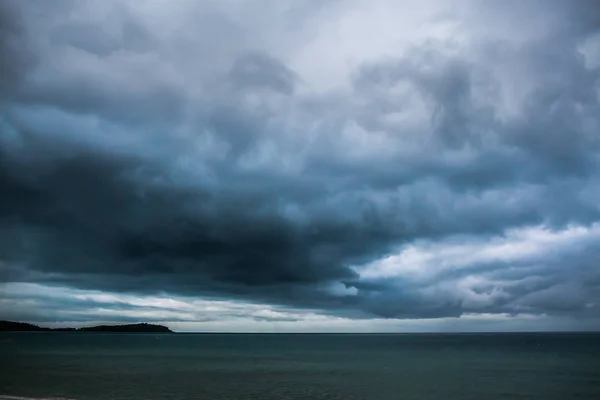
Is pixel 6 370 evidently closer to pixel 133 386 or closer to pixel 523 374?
pixel 133 386

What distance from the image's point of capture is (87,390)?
71.6m

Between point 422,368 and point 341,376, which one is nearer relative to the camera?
point 341,376

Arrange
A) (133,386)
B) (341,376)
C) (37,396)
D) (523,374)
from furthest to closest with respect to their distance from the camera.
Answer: (523,374) < (341,376) < (133,386) < (37,396)

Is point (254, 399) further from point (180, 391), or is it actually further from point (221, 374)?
point (221, 374)

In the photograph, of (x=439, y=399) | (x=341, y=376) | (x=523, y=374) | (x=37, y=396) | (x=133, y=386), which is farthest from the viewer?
(x=523, y=374)

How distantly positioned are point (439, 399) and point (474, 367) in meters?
57.4

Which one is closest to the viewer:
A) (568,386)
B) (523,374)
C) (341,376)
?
(568,386)

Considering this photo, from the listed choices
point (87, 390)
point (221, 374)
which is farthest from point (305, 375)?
point (87, 390)

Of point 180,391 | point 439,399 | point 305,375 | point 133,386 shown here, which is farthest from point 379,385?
point 133,386

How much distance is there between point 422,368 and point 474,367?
13.5 metres

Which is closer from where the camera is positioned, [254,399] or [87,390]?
[254,399]

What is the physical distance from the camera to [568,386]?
84.3m

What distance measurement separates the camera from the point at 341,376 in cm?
9662

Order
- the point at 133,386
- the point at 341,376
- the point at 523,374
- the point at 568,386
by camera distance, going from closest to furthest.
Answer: the point at 133,386 < the point at 568,386 < the point at 341,376 < the point at 523,374
